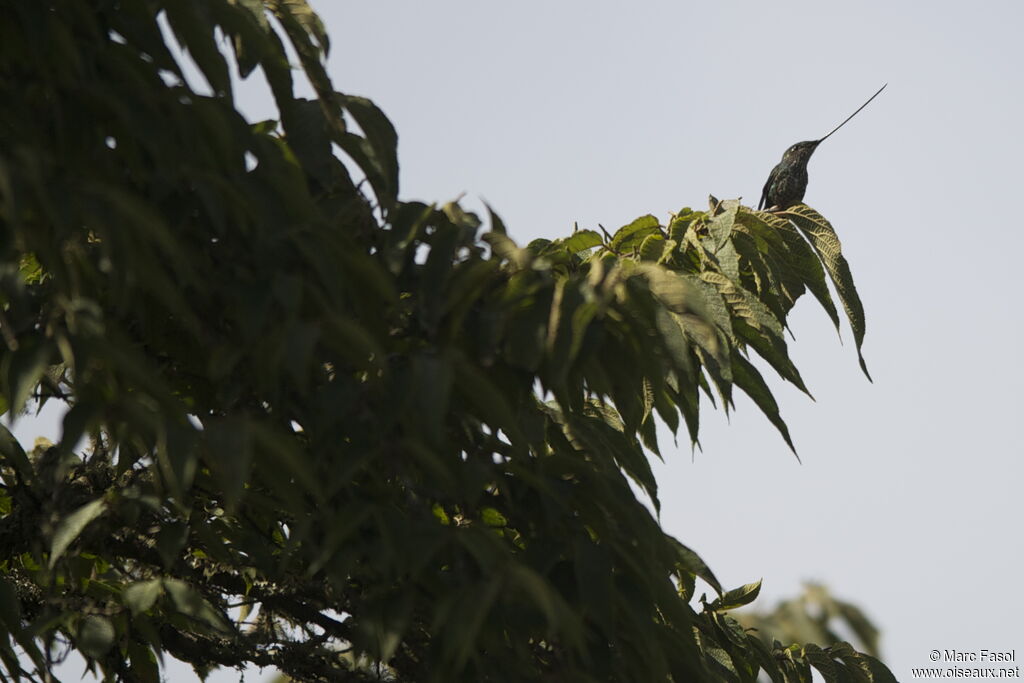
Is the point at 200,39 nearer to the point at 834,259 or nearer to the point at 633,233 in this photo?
the point at 633,233

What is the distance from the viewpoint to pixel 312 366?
1706 mm

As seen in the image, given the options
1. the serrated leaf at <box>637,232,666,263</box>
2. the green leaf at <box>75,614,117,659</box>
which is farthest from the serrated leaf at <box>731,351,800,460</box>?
the green leaf at <box>75,614,117,659</box>

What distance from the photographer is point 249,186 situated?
1.74 metres

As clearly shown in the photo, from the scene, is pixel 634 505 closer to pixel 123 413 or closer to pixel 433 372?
pixel 433 372

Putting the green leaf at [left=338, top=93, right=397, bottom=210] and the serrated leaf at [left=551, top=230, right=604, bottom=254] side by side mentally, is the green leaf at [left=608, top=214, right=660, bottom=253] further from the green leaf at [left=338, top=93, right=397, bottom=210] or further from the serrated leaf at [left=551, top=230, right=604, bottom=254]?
the green leaf at [left=338, top=93, right=397, bottom=210]

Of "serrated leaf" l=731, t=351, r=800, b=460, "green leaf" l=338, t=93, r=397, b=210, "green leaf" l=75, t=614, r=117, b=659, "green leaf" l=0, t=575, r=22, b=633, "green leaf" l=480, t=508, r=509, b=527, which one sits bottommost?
"green leaf" l=75, t=614, r=117, b=659

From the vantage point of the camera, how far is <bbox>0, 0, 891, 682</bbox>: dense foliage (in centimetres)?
153

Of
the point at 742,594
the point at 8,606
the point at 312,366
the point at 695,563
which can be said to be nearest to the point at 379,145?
the point at 312,366

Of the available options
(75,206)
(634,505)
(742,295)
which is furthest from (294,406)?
(742,295)

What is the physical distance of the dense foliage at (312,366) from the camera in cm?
153

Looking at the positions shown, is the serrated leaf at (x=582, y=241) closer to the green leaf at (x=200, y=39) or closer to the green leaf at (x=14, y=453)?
the green leaf at (x=200, y=39)

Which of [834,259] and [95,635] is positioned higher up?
[834,259]

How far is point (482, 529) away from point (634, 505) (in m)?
0.37

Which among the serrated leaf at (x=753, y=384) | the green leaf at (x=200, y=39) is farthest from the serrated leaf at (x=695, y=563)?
the green leaf at (x=200, y=39)
